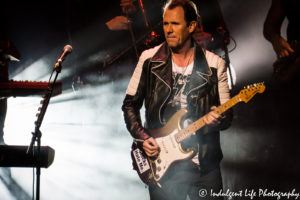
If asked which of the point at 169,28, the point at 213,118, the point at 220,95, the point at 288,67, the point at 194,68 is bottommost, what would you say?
the point at 213,118

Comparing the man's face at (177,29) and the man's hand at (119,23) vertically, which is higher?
the man's hand at (119,23)

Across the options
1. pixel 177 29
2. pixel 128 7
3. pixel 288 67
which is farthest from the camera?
pixel 128 7

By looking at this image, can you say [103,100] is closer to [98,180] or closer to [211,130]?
[98,180]

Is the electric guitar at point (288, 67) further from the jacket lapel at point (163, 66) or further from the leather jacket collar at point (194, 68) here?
the jacket lapel at point (163, 66)

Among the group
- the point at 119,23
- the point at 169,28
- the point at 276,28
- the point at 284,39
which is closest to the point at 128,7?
the point at 119,23

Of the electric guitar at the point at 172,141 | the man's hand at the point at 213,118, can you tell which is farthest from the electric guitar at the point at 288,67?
the man's hand at the point at 213,118

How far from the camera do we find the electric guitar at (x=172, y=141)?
192 cm

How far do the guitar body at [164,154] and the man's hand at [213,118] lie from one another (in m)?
0.19

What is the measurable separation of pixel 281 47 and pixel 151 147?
1.58 meters

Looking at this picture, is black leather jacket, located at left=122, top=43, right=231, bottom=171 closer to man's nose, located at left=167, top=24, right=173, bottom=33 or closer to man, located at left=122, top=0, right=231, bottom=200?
man, located at left=122, top=0, right=231, bottom=200

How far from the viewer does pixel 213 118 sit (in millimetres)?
1940

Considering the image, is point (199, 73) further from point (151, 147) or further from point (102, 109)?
point (102, 109)

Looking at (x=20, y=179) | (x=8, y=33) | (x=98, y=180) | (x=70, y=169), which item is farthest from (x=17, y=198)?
(x=8, y=33)

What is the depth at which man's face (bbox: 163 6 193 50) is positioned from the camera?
2.20m
